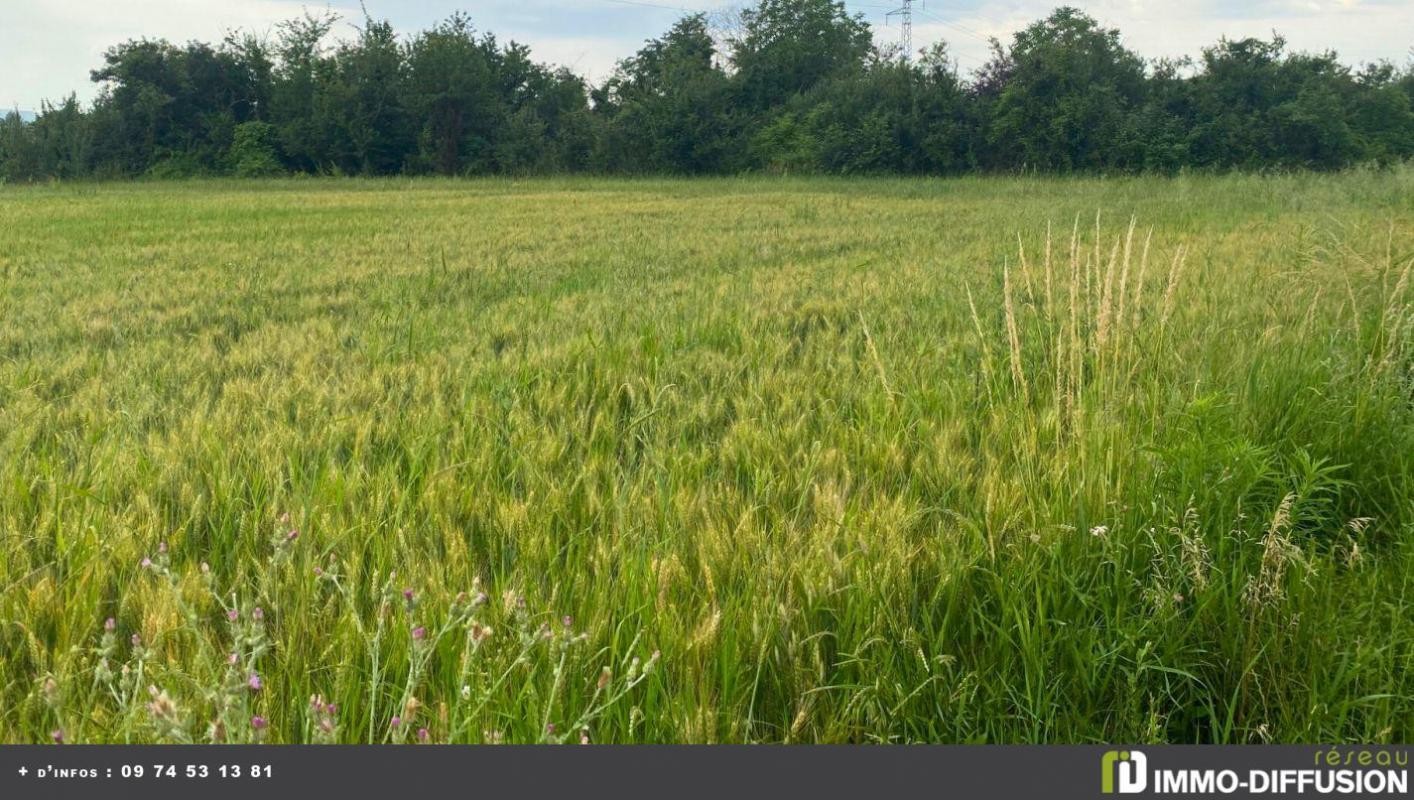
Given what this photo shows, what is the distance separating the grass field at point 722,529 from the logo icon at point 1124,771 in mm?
217

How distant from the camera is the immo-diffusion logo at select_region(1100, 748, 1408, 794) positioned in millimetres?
1377

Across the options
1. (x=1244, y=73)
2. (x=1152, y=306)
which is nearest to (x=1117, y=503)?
(x=1152, y=306)

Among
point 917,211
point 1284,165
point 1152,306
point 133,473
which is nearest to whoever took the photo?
point 133,473

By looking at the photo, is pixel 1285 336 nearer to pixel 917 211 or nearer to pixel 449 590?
pixel 449 590

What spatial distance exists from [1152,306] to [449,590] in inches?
160

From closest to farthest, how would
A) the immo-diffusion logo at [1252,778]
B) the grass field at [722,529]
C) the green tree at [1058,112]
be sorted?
the immo-diffusion logo at [1252,778] → the grass field at [722,529] → the green tree at [1058,112]

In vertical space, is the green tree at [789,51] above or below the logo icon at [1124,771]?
above

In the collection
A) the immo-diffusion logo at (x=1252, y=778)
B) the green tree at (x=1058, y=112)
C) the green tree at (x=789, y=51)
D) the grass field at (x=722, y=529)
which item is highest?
the green tree at (x=789, y=51)

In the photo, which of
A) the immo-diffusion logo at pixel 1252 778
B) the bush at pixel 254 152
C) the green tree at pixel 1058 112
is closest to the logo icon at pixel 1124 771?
the immo-diffusion logo at pixel 1252 778

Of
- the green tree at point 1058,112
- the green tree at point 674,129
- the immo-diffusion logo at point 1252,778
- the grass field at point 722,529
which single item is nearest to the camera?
the immo-diffusion logo at point 1252,778

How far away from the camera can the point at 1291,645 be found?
1834 millimetres

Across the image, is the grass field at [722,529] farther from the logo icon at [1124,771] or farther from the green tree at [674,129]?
the green tree at [674,129]

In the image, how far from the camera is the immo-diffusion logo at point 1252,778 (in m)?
1.38

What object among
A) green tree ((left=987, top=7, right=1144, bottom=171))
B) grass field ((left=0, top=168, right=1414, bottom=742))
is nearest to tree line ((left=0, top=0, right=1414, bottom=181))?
green tree ((left=987, top=7, right=1144, bottom=171))
